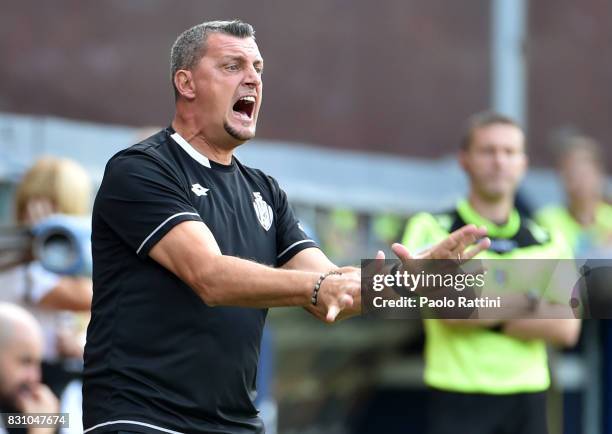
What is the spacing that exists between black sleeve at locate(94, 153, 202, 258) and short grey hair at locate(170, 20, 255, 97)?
0.44m

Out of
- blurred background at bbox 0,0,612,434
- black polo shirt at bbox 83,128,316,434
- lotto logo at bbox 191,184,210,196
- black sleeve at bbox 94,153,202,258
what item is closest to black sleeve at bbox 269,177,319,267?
black polo shirt at bbox 83,128,316,434

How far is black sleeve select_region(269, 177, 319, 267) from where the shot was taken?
4750mm

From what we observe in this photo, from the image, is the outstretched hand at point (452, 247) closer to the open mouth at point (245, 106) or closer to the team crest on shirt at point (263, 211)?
the team crest on shirt at point (263, 211)

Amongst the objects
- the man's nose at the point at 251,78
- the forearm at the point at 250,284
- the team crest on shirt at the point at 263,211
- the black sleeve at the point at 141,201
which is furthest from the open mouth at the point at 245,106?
the forearm at the point at 250,284

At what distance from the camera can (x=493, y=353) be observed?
6.36 m

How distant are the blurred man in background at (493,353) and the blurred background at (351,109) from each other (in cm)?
150

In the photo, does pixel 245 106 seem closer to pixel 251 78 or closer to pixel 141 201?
pixel 251 78

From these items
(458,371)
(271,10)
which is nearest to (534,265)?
(458,371)

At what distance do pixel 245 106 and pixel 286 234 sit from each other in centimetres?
47

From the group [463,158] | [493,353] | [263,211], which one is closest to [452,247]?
[263,211]

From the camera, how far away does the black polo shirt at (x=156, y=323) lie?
4273 millimetres

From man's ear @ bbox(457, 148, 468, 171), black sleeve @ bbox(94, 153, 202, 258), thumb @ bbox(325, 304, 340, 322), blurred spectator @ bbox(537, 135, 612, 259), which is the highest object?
blurred spectator @ bbox(537, 135, 612, 259)

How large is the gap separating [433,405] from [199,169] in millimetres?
2462

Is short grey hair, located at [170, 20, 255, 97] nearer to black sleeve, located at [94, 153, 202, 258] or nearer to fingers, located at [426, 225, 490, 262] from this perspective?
black sleeve, located at [94, 153, 202, 258]
